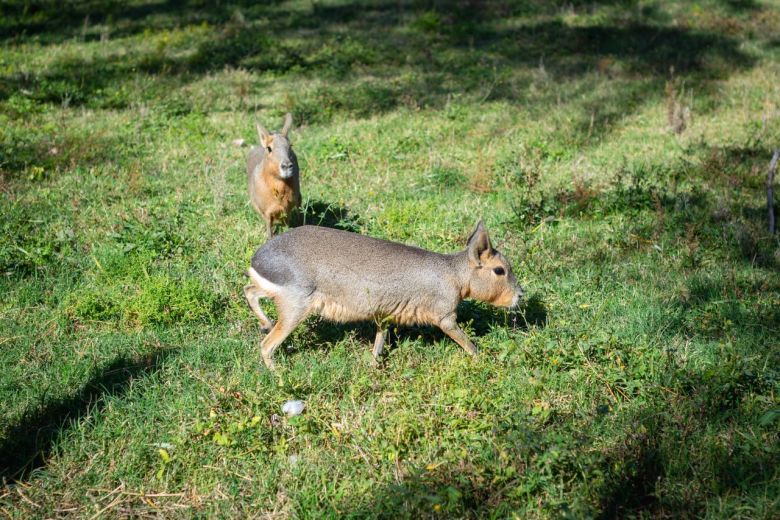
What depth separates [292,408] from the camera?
14.9 ft

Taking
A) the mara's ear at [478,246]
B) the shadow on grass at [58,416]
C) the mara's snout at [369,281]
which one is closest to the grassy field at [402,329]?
the shadow on grass at [58,416]

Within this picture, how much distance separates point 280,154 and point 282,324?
7.75 feet

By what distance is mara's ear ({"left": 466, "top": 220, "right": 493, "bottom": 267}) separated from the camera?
205 inches

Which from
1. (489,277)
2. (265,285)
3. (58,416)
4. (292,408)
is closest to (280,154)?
(265,285)

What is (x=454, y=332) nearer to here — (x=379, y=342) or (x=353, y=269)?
(x=379, y=342)

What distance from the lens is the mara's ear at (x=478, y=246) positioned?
521 centimetres

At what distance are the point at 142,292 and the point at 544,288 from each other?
10.6ft

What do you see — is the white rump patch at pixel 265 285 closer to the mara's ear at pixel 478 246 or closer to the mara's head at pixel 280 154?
the mara's ear at pixel 478 246

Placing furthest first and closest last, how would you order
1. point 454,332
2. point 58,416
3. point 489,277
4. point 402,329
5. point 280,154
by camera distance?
point 280,154
point 402,329
point 489,277
point 454,332
point 58,416

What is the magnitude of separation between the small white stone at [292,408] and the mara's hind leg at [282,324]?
50cm

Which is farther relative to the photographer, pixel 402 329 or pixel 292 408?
pixel 402 329

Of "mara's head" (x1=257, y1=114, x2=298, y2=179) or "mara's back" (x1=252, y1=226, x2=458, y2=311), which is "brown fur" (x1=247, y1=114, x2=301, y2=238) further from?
"mara's back" (x1=252, y1=226, x2=458, y2=311)

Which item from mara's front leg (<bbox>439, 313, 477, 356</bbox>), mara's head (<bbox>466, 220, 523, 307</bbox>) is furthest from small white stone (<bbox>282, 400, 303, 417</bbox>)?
mara's head (<bbox>466, 220, 523, 307</bbox>)

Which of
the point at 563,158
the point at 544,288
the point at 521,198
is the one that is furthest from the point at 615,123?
the point at 544,288
